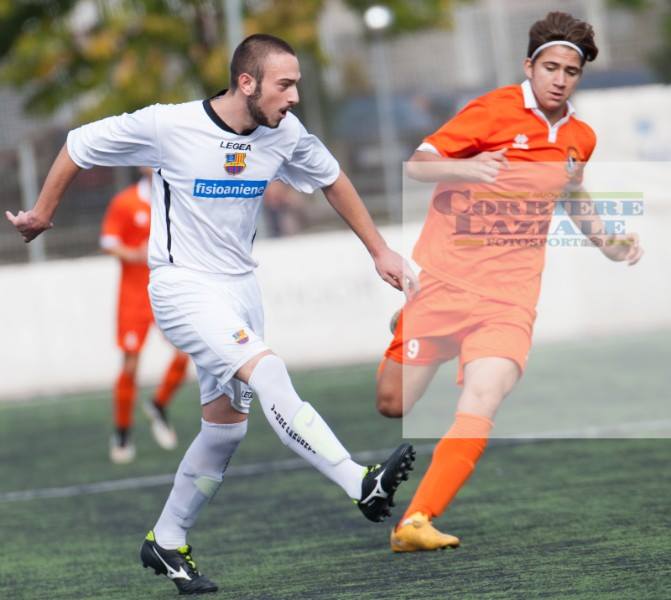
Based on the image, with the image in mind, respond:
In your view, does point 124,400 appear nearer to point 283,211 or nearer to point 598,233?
point 598,233

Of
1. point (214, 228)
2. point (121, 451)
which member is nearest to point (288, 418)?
point (214, 228)

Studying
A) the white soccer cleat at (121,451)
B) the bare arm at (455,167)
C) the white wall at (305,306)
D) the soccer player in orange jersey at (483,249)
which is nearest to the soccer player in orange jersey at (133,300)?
the white soccer cleat at (121,451)

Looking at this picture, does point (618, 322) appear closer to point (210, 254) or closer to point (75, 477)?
point (75, 477)

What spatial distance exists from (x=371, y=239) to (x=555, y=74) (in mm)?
952

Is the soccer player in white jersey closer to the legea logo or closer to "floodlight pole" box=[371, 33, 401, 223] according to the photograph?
the legea logo

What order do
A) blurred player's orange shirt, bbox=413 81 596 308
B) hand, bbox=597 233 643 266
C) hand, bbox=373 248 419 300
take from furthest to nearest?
1. hand, bbox=597 233 643 266
2. blurred player's orange shirt, bbox=413 81 596 308
3. hand, bbox=373 248 419 300

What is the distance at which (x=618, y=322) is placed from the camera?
14203 millimetres

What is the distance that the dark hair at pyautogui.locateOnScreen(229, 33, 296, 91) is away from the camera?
4898 mm

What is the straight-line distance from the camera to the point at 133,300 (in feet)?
31.8

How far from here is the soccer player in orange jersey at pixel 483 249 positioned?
5422mm

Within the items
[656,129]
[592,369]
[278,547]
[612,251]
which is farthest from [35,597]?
[656,129]

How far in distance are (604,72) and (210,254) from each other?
13.7 metres

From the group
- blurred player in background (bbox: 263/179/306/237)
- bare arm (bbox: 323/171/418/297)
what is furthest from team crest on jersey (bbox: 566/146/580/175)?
blurred player in background (bbox: 263/179/306/237)

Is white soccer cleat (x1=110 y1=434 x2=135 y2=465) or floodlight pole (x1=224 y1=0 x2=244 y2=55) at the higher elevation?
floodlight pole (x1=224 y1=0 x2=244 y2=55)
